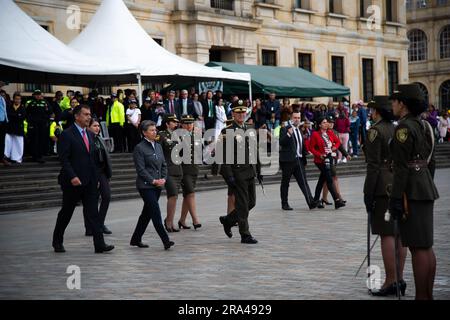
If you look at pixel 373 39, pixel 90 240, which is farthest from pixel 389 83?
pixel 90 240

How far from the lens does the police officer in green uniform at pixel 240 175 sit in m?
12.3

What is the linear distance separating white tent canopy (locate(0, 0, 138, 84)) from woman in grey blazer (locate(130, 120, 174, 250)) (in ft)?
27.8

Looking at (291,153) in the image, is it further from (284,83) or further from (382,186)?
(284,83)

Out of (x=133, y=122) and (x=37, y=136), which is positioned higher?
(x=133, y=122)

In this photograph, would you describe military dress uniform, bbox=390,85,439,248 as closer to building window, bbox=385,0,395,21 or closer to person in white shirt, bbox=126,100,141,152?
person in white shirt, bbox=126,100,141,152

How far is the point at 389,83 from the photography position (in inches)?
1847

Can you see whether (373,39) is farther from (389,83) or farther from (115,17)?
(115,17)

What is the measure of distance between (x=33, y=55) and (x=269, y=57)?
19.6 m

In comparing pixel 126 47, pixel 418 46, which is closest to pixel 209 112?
pixel 126 47

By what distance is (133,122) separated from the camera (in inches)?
952

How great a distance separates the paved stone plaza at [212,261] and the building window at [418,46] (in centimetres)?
5667

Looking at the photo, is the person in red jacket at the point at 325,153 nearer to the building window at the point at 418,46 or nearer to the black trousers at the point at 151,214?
the black trousers at the point at 151,214

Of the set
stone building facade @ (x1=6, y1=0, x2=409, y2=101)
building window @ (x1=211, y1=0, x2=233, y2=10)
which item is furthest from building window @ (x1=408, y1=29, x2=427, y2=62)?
building window @ (x1=211, y1=0, x2=233, y2=10)

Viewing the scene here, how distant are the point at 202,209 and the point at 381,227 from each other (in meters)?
9.84
